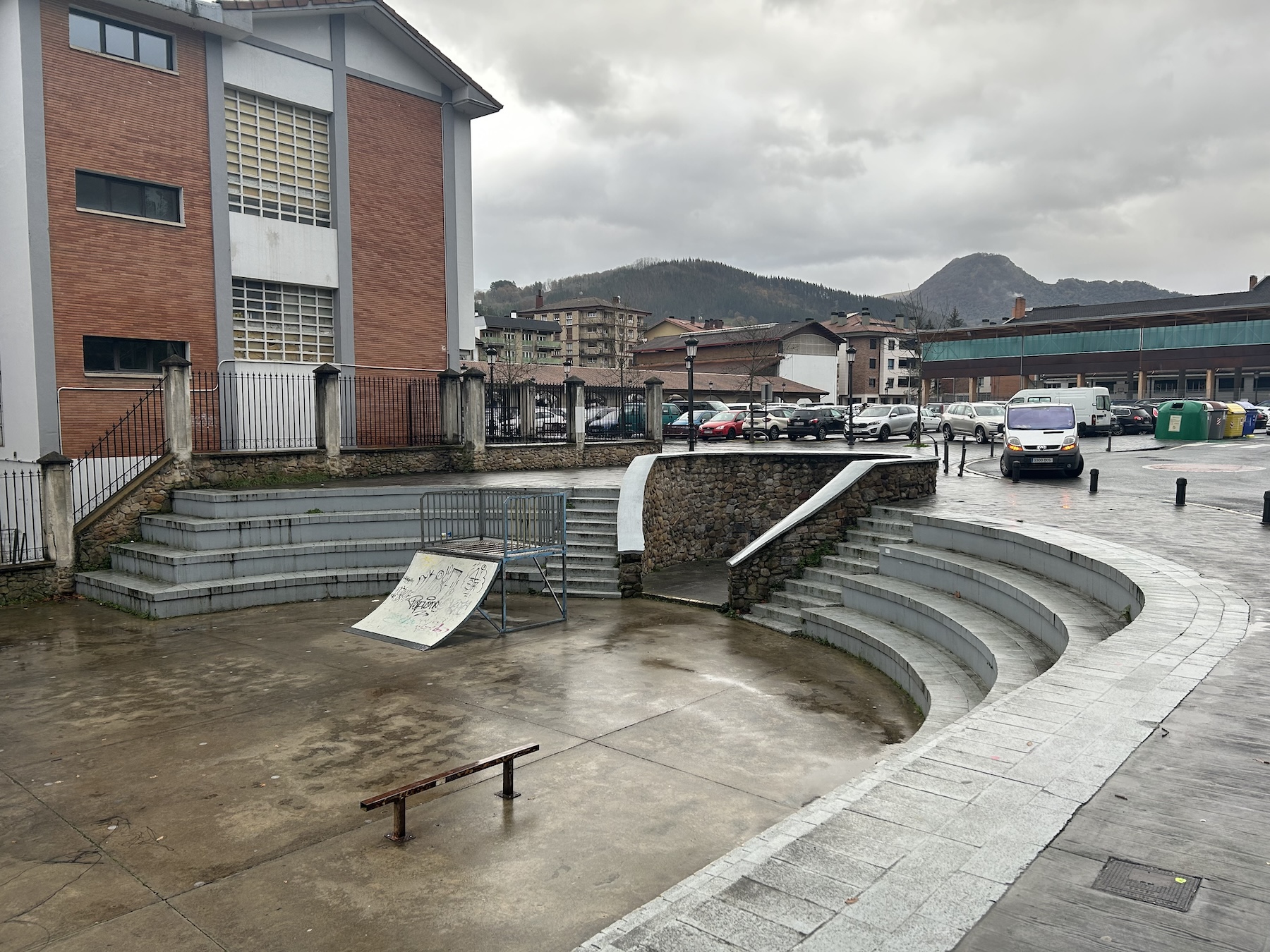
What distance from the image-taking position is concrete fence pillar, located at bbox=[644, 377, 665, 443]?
2578 centimetres

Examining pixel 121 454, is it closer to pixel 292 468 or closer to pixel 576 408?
pixel 292 468

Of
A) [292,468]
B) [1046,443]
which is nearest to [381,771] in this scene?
[292,468]

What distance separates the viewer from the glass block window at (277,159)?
19891mm

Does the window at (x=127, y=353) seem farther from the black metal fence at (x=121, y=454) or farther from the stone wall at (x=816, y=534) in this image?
the stone wall at (x=816, y=534)

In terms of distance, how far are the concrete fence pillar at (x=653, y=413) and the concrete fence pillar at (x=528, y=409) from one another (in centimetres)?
371

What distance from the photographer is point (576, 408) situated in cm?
2361

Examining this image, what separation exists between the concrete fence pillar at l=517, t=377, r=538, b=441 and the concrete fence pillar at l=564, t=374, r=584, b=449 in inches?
34.1

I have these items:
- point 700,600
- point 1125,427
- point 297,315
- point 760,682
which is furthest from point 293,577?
point 1125,427

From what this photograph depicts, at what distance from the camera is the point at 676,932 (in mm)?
3377

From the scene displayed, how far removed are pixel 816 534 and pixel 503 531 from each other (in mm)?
4901

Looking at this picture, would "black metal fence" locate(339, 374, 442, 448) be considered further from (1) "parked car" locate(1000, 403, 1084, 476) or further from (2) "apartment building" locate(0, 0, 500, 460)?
(1) "parked car" locate(1000, 403, 1084, 476)

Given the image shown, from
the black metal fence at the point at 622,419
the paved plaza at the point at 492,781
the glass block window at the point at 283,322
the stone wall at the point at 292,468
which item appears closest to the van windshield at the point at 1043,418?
the paved plaza at the point at 492,781

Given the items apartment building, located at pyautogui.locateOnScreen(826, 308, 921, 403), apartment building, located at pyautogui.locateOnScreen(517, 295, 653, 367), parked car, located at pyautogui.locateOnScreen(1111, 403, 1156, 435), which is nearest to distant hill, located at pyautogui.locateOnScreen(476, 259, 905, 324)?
apartment building, located at pyautogui.locateOnScreen(517, 295, 653, 367)

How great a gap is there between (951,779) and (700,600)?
9.61 metres
